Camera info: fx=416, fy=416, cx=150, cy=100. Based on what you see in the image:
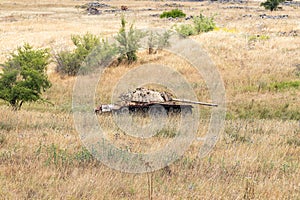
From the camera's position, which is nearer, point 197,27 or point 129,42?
point 129,42

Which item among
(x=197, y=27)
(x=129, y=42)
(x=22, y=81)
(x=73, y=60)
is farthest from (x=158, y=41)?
(x=22, y=81)

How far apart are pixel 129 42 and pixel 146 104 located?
1277 centimetres

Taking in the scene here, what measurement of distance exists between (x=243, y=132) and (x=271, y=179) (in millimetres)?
4094

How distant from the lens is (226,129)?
1023cm

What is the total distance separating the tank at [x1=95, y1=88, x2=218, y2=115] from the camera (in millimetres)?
13180

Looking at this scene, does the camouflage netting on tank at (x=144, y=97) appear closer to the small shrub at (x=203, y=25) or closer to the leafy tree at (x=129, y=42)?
the leafy tree at (x=129, y=42)

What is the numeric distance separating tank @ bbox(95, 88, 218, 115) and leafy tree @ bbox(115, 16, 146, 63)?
33.7ft

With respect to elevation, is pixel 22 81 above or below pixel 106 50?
above

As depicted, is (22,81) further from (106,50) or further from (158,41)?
(158,41)

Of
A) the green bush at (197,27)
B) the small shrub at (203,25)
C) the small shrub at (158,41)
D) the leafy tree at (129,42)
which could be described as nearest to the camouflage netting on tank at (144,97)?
the leafy tree at (129,42)

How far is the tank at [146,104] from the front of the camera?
13.2 metres

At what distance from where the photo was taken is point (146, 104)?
13125 mm

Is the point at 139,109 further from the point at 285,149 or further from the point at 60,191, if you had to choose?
the point at 60,191

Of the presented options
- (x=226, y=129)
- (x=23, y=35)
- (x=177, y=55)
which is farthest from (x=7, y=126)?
(x=23, y=35)
